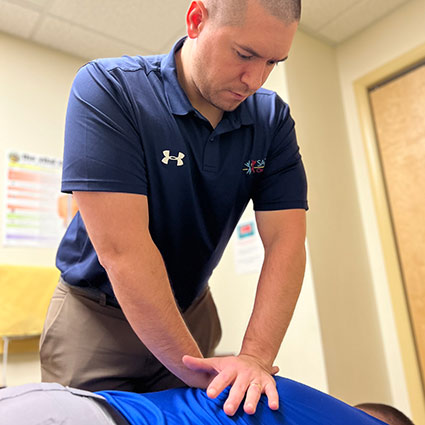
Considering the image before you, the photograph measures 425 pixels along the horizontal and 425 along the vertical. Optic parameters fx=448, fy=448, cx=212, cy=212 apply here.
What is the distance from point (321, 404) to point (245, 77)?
63 cm

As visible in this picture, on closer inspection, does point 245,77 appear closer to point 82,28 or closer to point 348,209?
point 348,209

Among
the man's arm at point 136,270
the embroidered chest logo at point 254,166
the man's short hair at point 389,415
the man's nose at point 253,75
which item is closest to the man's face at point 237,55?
the man's nose at point 253,75

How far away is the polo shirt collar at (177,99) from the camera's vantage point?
3.17ft

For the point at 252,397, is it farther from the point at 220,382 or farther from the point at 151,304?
the point at 151,304

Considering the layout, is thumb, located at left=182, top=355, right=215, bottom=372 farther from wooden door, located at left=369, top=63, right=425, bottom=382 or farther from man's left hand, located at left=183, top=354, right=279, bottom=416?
wooden door, located at left=369, top=63, right=425, bottom=382

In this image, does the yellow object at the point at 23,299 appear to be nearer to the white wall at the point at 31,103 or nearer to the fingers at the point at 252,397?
the white wall at the point at 31,103

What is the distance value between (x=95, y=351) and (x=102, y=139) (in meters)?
0.51

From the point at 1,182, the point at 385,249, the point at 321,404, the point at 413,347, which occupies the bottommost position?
the point at 413,347

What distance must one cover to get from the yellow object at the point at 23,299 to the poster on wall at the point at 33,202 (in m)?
0.21

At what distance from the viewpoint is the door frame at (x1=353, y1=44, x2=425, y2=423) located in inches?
80.5

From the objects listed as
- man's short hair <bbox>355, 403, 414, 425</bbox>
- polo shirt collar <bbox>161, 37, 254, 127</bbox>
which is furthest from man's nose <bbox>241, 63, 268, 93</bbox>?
man's short hair <bbox>355, 403, 414, 425</bbox>

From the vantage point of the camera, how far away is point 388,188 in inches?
89.3

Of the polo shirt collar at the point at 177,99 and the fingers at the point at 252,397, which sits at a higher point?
the polo shirt collar at the point at 177,99

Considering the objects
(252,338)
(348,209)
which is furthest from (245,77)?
(348,209)
